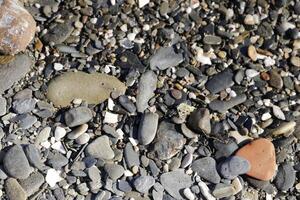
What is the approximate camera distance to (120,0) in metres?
2.37

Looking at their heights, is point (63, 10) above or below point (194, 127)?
above

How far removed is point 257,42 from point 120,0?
0.48m

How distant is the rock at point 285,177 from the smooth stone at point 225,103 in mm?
243

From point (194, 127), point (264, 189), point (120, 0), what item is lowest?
point (264, 189)

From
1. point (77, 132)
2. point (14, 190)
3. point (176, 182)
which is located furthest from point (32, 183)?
point (176, 182)

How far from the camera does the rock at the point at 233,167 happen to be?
215cm

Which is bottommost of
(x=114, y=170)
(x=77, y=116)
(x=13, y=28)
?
(x=114, y=170)

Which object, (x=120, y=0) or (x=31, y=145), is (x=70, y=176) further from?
(x=120, y=0)

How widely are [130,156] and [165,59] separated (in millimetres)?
350

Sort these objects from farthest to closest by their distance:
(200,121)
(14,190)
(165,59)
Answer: (165,59), (200,121), (14,190)

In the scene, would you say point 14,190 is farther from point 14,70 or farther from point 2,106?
point 14,70

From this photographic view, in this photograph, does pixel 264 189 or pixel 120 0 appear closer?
pixel 264 189

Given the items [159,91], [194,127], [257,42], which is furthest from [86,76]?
[257,42]

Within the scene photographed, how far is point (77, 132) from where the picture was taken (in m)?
2.16
